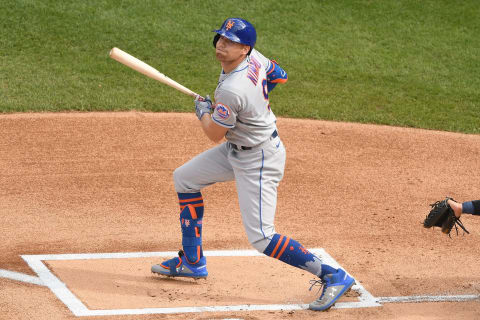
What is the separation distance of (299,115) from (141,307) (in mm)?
5520

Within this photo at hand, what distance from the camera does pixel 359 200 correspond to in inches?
293

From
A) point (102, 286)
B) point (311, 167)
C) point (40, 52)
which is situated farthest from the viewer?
point (40, 52)

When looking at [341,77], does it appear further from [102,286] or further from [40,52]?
[102,286]

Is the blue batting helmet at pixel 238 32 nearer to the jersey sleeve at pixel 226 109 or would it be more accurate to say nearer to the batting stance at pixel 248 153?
the batting stance at pixel 248 153

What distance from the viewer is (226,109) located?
4.81m

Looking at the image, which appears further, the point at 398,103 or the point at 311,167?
the point at 398,103

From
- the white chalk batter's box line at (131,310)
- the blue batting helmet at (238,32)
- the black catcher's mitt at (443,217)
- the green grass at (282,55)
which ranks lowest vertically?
the white chalk batter's box line at (131,310)

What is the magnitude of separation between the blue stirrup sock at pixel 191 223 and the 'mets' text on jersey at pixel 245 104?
2.16 feet

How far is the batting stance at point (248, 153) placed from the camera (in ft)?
16.0

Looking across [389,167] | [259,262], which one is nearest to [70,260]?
[259,262]

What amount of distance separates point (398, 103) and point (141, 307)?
686 cm

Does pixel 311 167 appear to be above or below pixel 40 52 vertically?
below

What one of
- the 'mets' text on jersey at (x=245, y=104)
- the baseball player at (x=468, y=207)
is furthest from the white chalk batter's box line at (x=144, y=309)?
the 'mets' text on jersey at (x=245, y=104)

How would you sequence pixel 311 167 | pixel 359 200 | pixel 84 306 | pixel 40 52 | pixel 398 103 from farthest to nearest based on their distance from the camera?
pixel 40 52
pixel 398 103
pixel 311 167
pixel 359 200
pixel 84 306
